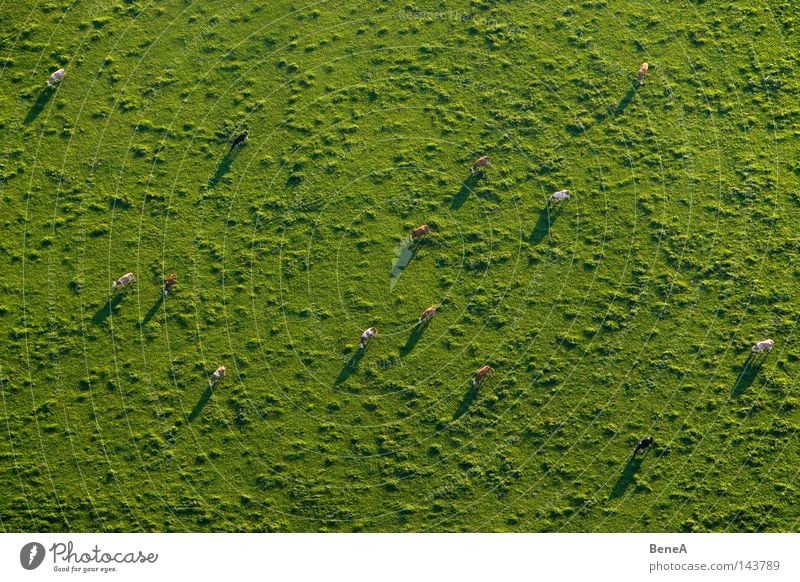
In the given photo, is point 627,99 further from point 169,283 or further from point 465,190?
point 169,283

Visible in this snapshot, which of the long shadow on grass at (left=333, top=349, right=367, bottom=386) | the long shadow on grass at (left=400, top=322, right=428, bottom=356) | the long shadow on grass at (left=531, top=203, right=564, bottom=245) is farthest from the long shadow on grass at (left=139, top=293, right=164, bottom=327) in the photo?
the long shadow on grass at (left=531, top=203, right=564, bottom=245)

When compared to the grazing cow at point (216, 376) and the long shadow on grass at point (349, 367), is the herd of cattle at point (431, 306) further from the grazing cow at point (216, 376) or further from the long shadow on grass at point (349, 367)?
the long shadow on grass at point (349, 367)

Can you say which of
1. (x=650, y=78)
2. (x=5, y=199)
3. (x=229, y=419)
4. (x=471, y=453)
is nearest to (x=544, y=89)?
(x=650, y=78)

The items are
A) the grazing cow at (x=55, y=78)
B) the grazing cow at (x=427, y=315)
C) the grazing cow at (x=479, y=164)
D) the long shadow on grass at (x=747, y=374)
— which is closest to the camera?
the long shadow on grass at (x=747, y=374)

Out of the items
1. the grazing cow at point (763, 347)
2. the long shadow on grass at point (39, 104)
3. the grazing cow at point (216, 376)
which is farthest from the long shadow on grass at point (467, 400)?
the long shadow on grass at point (39, 104)

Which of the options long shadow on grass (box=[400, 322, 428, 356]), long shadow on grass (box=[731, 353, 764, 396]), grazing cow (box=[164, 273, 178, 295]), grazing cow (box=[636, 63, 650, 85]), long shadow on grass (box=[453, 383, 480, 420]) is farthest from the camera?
grazing cow (box=[636, 63, 650, 85])

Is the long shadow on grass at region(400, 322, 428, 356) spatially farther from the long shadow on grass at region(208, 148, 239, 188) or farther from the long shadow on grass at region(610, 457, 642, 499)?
the long shadow on grass at region(208, 148, 239, 188)
